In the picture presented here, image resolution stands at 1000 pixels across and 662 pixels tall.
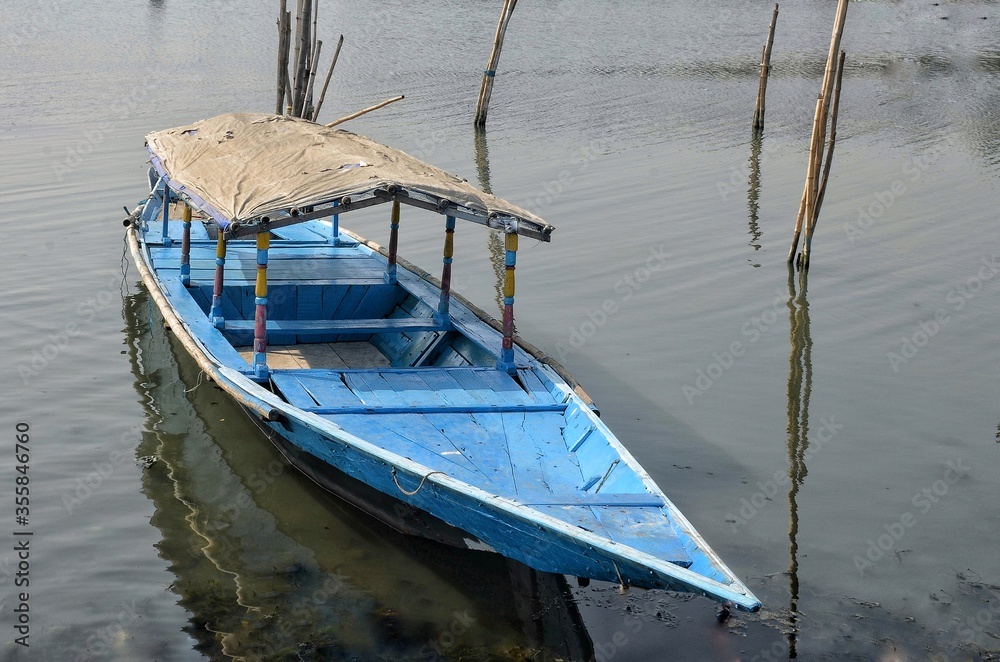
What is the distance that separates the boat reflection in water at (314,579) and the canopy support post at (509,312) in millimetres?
1608

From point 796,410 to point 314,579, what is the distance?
14.7ft

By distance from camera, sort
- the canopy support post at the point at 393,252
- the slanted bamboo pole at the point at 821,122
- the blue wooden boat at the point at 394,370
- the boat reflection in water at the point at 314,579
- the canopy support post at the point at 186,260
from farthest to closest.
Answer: the slanted bamboo pole at the point at 821,122 < the canopy support post at the point at 393,252 < the canopy support post at the point at 186,260 < the boat reflection in water at the point at 314,579 < the blue wooden boat at the point at 394,370

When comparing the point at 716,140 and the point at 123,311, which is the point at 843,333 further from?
the point at 716,140

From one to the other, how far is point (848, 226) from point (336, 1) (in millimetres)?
21137

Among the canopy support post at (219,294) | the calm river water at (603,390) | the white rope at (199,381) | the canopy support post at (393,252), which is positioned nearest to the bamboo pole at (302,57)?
the calm river water at (603,390)

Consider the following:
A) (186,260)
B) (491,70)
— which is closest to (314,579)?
(186,260)

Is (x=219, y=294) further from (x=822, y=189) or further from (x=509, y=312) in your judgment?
(x=822, y=189)

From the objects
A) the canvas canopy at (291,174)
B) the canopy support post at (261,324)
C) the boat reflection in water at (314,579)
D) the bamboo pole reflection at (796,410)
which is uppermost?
the canvas canopy at (291,174)

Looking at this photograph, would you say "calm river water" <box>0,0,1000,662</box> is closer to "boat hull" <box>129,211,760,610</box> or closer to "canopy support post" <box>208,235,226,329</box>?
"boat hull" <box>129,211,760,610</box>

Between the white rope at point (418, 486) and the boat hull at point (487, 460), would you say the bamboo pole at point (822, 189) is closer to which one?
the boat hull at point (487, 460)

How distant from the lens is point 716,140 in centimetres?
1806

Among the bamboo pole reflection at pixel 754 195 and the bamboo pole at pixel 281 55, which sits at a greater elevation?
the bamboo pole at pixel 281 55

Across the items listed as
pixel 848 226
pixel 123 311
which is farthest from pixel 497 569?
pixel 848 226

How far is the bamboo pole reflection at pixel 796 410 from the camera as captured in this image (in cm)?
642
